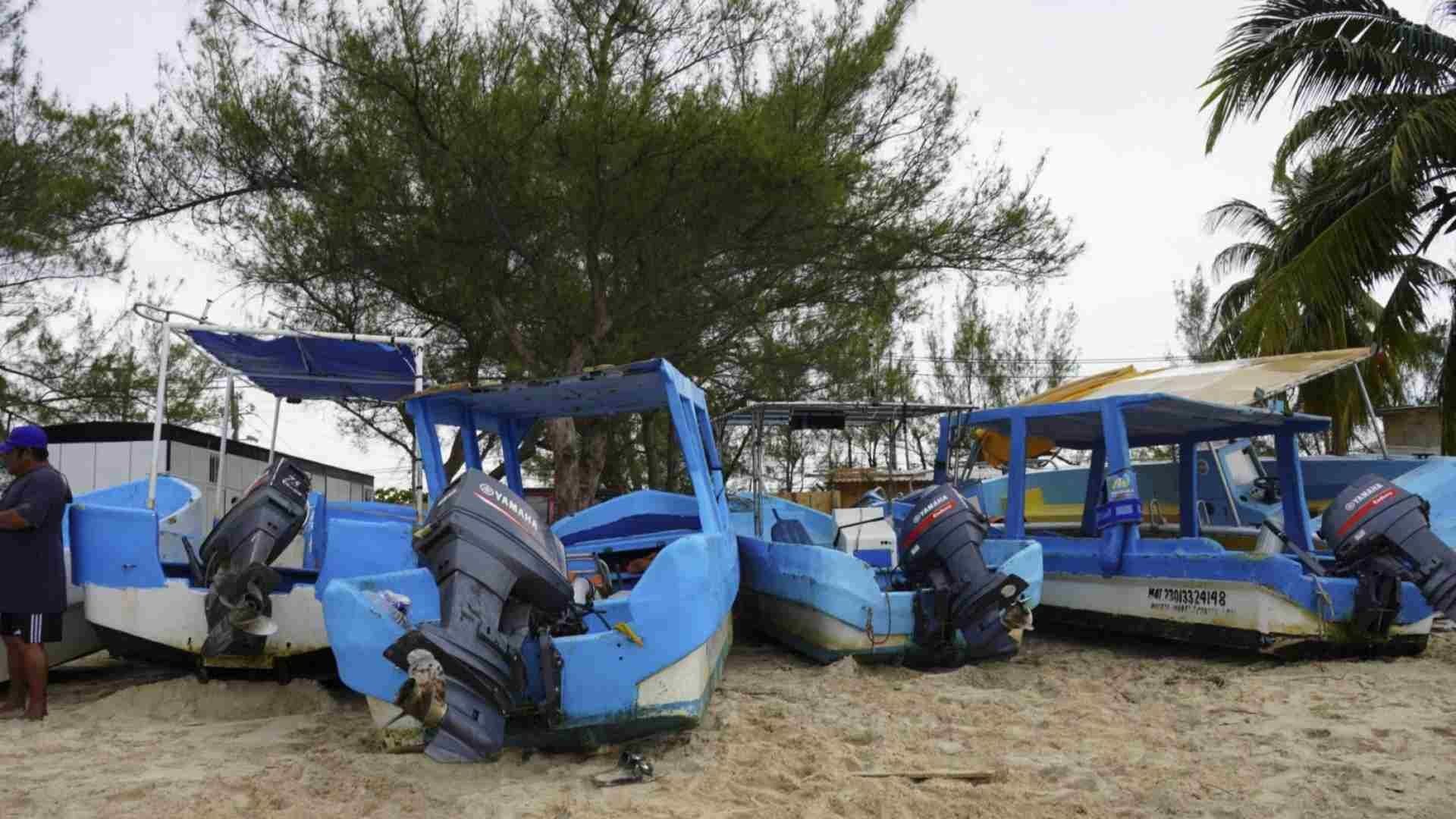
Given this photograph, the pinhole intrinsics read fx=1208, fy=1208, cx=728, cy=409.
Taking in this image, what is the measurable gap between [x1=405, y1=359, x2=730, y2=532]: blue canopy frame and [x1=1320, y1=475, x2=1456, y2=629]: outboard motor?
3.83 m

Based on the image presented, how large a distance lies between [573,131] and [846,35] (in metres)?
3.72

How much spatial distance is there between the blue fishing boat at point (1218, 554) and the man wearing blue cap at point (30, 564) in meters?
6.37

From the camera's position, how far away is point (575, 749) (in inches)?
199

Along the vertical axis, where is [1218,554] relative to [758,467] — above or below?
below

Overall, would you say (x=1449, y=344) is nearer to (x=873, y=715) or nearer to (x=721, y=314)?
(x=721, y=314)

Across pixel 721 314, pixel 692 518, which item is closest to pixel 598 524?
pixel 692 518

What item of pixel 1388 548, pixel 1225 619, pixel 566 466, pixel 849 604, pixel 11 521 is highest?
pixel 566 466

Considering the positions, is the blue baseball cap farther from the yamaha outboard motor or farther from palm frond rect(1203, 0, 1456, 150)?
palm frond rect(1203, 0, 1456, 150)

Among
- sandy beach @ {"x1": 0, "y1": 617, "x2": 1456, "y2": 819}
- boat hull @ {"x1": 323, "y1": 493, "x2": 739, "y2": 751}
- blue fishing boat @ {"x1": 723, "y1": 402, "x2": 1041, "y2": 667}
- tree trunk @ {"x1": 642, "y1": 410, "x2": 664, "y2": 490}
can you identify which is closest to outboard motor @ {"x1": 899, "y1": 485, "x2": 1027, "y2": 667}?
blue fishing boat @ {"x1": 723, "y1": 402, "x2": 1041, "y2": 667}

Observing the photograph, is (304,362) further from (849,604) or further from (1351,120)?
(1351,120)

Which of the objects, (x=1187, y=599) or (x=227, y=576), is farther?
(x=1187, y=599)

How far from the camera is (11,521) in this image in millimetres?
5766

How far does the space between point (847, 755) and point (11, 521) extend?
4.09 meters

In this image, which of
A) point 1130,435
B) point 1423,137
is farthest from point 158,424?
point 1423,137
